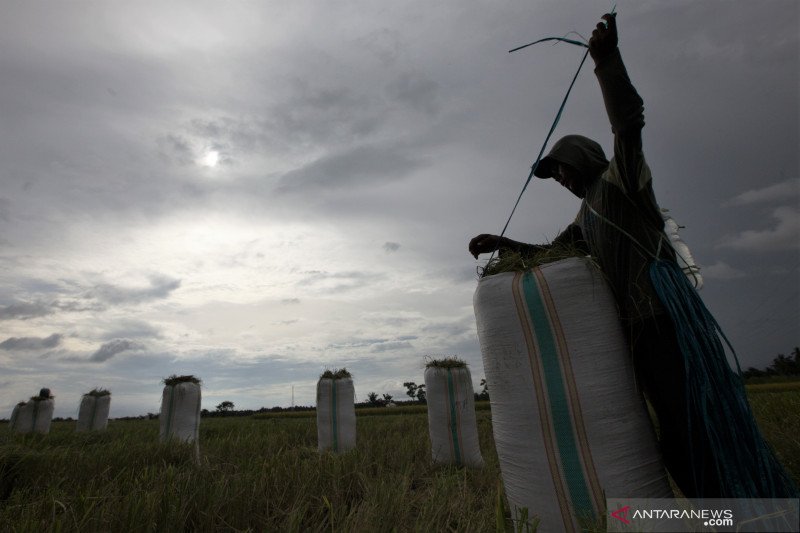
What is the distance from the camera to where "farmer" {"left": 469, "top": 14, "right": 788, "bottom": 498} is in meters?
1.37

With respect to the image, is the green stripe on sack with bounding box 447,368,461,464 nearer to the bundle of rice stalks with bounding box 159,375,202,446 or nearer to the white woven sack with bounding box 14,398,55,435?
the bundle of rice stalks with bounding box 159,375,202,446

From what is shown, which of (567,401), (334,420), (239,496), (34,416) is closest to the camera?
(567,401)

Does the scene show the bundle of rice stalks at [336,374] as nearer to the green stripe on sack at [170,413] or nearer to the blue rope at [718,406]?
the green stripe on sack at [170,413]

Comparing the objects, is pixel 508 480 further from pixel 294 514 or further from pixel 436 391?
pixel 436 391

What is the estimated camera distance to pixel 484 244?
1.98 m

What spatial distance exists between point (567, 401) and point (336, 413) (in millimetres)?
3966

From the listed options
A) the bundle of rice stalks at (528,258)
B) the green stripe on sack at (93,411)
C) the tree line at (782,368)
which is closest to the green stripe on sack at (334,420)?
the bundle of rice stalks at (528,258)

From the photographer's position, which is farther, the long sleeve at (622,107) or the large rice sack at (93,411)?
the large rice sack at (93,411)

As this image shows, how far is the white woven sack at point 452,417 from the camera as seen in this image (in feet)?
13.1

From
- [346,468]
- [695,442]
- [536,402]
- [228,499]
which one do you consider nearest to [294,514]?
[228,499]

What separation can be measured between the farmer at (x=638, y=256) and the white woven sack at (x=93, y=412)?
10.2 m

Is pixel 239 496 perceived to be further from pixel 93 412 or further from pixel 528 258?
pixel 93 412

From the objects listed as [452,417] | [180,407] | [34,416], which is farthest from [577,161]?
[34,416]

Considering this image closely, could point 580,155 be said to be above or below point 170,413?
above
